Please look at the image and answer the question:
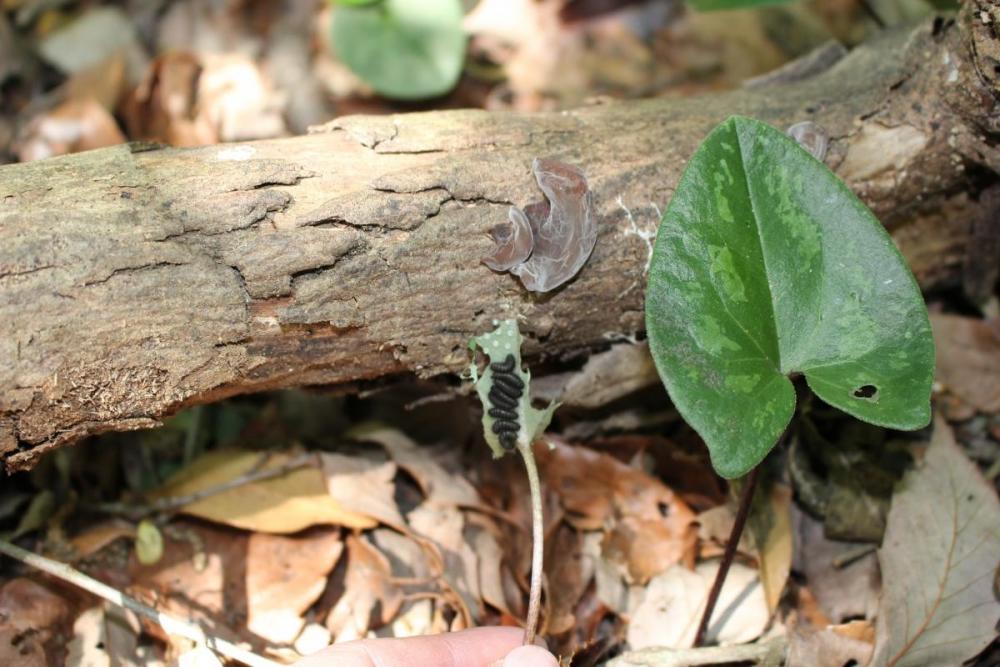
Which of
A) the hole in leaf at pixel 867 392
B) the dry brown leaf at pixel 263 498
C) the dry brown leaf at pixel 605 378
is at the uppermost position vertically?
the hole in leaf at pixel 867 392

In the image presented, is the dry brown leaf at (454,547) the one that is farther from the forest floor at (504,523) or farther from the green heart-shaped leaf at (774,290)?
the green heart-shaped leaf at (774,290)

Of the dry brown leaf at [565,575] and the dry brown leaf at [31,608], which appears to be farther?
the dry brown leaf at [565,575]

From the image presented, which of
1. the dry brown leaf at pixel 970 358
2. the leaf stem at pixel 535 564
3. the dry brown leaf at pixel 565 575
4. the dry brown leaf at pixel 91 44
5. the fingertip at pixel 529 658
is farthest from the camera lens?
the dry brown leaf at pixel 91 44

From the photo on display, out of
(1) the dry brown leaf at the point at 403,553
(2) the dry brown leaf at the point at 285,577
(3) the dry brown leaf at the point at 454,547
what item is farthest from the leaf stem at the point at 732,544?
(2) the dry brown leaf at the point at 285,577

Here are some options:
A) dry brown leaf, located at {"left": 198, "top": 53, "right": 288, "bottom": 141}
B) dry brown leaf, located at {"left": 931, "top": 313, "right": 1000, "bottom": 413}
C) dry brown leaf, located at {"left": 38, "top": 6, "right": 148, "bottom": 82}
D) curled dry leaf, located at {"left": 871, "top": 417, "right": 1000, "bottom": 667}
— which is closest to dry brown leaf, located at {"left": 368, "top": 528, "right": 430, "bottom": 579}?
curled dry leaf, located at {"left": 871, "top": 417, "right": 1000, "bottom": 667}

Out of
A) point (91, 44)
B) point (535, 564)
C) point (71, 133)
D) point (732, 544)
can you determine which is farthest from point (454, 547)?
point (91, 44)

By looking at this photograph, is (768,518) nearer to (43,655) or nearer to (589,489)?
(589,489)

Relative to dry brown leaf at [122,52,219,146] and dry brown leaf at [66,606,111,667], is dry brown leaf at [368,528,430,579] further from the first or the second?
dry brown leaf at [122,52,219,146]

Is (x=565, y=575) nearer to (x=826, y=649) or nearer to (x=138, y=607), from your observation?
(x=826, y=649)
